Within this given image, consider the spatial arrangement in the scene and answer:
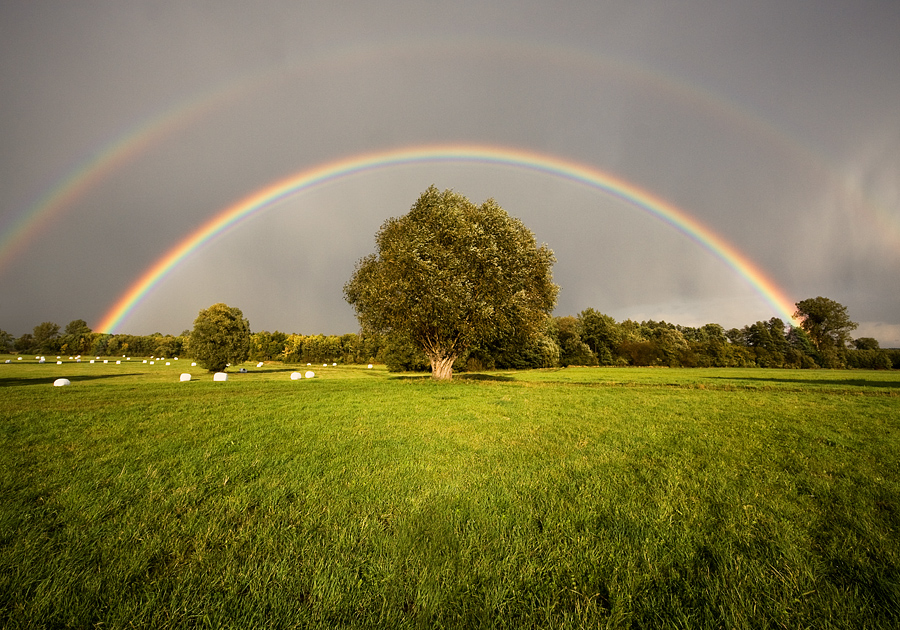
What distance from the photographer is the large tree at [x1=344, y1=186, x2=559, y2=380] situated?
2327cm

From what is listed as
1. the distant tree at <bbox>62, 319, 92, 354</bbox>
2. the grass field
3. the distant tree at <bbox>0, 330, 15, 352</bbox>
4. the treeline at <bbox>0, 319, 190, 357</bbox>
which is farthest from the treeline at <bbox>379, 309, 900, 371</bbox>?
the distant tree at <bbox>0, 330, 15, 352</bbox>

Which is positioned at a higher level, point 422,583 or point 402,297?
point 402,297

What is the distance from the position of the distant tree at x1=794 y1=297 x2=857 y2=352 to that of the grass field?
380 ft

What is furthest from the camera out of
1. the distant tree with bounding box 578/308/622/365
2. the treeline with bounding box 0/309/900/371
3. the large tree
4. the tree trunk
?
the distant tree with bounding box 578/308/622/365

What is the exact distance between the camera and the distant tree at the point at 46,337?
110m

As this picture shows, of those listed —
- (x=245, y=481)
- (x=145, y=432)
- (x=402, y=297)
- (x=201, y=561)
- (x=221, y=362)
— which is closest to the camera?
(x=201, y=561)

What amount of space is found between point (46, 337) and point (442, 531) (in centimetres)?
16835

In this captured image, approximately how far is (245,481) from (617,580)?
5.09m

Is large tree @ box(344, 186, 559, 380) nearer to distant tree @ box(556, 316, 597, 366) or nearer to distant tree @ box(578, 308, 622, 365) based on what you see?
distant tree @ box(556, 316, 597, 366)

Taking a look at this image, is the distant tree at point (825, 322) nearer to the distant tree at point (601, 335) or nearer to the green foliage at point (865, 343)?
the green foliage at point (865, 343)

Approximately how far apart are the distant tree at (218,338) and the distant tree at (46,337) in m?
113

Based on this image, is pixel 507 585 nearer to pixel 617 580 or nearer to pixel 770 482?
pixel 617 580

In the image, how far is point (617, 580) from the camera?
301 cm

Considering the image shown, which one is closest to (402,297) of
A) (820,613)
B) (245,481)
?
(245,481)
